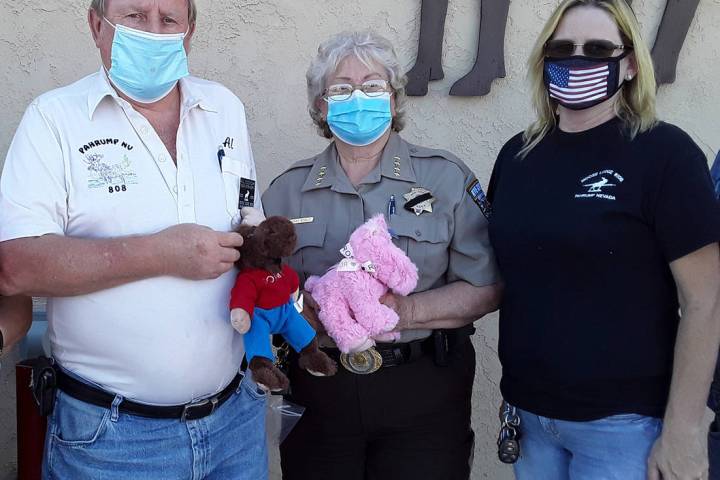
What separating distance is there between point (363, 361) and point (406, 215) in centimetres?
51

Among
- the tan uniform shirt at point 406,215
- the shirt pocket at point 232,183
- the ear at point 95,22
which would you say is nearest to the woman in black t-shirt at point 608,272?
the tan uniform shirt at point 406,215

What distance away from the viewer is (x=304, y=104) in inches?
143

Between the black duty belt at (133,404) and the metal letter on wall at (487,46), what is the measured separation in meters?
1.96

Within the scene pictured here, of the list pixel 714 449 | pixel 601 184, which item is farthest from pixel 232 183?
pixel 714 449

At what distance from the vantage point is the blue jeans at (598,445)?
211 centimetres

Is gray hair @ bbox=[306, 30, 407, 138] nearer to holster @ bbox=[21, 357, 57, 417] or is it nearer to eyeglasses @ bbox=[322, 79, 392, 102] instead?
eyeglasses @ bbox=[322, 79, 392, 102]

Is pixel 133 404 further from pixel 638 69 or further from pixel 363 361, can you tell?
pixel 638 69

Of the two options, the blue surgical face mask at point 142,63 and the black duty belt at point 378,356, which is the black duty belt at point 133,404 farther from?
the blue surgical face mask at point 142,63

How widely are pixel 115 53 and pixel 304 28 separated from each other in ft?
5.16

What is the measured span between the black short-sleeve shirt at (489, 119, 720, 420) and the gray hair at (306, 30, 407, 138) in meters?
0.64

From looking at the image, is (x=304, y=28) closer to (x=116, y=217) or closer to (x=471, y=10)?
(x=471, y=10)

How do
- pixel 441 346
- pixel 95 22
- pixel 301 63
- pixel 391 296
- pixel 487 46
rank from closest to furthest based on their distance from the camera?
pixel 95 22, pixel 391 296, pixel 441 346, pixel 487 46, pixel 301 63

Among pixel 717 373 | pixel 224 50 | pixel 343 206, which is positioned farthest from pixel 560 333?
pixel 224 50

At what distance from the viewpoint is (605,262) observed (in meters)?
2.11
